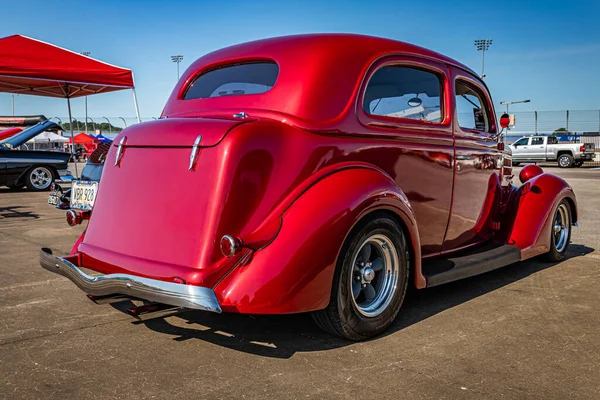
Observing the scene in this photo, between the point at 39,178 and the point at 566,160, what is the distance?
2421 cm

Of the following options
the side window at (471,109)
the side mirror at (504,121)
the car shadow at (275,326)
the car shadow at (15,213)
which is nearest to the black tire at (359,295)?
the car shadow at (275,326)

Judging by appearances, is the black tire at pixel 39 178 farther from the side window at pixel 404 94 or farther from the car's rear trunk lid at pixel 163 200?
the side window at pixel 404 94

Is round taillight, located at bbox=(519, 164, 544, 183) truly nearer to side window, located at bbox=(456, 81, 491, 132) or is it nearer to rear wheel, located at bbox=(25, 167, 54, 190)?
side window, located at bbox=(456, 81, 491, 132)

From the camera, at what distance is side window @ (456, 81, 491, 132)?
455 cm

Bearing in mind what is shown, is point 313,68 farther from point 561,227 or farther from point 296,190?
point 561,227

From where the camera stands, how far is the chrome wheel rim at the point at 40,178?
1316cm

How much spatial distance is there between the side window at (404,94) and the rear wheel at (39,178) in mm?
11450

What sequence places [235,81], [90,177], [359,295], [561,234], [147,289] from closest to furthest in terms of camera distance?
[147,289]
[359,295]
[235,81]
[561,234]
[90,177]

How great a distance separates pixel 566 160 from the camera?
27641 millimetres

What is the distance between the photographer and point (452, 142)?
14.0ft

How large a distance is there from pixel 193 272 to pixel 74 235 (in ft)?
15.5

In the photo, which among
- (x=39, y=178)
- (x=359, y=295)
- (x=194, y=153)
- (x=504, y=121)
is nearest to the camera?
(x=194, y=153)

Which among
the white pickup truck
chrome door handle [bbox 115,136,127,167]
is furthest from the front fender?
the white pickup truck

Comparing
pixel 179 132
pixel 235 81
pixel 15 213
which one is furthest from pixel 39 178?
pixel 179 132
